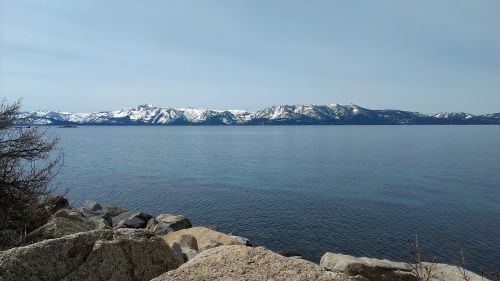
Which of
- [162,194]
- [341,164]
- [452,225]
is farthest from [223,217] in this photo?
[341,164]

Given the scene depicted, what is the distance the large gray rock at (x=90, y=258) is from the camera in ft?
22.3

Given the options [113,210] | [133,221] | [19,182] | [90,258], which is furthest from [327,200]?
[90,258]

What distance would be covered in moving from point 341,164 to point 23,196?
7721cm

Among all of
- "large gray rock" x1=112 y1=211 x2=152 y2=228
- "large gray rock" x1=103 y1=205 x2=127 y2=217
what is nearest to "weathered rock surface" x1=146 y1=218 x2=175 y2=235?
"large gray rock" x1=112 y1=211 x2=152 y2=228

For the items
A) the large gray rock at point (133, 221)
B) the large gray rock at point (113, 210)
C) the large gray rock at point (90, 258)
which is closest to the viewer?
the large gray rock at point (90, 258)

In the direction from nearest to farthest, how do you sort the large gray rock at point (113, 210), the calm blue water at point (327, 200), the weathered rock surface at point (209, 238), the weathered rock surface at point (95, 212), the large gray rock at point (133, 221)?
the weathered rock surface at point (209, 238) → the large gray rock at point (133, 221) → the weathered rock surface at point (95, 212) → the calm blue water at point (327, 200) → the large gray rock at point (113, 210)

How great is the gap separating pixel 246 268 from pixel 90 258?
10.1 feet

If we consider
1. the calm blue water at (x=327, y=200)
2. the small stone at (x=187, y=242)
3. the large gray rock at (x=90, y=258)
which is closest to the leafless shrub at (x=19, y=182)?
the small stone at (x=187, y=242)

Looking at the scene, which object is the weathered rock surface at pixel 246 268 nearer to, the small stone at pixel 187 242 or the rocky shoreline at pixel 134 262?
the rocky shoreline at pixel 134 262

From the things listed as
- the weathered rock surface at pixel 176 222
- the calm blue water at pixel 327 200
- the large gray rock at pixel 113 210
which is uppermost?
the weathered rock surface at pixel 176 222

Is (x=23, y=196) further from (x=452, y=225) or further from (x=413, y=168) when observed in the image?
(x=413, y=168)

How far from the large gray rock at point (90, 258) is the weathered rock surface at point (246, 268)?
1.58 m

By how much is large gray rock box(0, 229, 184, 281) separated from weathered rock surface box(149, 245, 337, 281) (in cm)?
158

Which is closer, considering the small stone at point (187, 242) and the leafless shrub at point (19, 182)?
the leafless shrub at point (19, 182)
